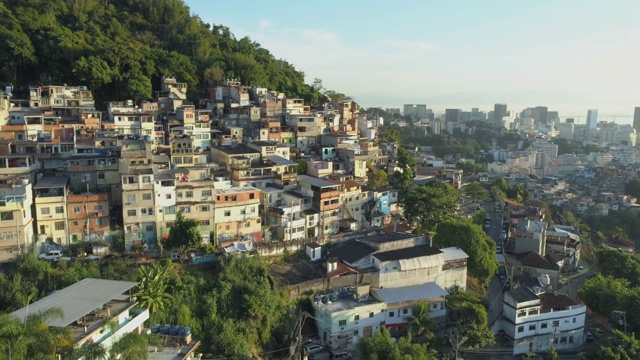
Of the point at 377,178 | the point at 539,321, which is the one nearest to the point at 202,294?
the point at 539,321

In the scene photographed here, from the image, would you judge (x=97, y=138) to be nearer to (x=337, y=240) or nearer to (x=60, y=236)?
(x=60, y=236)

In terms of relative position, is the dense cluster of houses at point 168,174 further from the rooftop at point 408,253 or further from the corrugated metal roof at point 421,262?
the corrugated metal roof at point 421,262

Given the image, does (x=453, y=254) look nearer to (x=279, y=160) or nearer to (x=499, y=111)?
(x=279, y=160)

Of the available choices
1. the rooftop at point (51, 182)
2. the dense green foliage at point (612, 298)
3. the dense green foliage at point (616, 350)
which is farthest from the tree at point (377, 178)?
the rooftop at point (51, 182)

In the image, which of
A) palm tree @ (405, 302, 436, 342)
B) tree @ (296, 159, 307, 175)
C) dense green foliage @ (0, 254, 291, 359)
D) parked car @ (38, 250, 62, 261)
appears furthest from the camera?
tree @ (296, 159, 307, 175)

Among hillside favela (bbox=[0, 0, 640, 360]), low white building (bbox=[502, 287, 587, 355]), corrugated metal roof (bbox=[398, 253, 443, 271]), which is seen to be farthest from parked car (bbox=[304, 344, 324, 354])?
low white building (bbox=[502, 287, 587, 355])

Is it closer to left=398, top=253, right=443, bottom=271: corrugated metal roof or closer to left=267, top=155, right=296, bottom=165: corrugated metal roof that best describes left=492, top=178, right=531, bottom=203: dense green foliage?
left=267, top=155, right=296, bottom=165: corrugated metal roof
